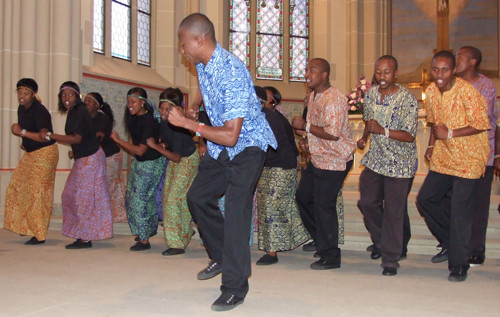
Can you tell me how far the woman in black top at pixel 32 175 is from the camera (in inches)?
261

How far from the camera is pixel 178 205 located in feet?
20.1

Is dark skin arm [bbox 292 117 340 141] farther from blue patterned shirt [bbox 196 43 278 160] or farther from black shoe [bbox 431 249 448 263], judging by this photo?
black shoe [bbox 431 249 448 263]

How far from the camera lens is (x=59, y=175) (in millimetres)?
9523

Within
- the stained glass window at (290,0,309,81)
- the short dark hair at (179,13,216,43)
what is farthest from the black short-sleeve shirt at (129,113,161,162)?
the stained glass window at (290,0,309,81)

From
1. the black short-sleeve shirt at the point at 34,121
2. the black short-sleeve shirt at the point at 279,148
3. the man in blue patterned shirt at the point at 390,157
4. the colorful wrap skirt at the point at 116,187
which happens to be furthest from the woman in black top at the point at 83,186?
the man in blue patterned shirt at the point at 390,157

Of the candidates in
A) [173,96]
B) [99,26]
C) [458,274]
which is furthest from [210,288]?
[99,26]

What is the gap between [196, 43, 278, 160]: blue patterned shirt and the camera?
375 centimetres

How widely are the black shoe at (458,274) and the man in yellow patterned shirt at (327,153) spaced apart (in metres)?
0.95

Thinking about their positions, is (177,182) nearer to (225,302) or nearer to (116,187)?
(116,187)

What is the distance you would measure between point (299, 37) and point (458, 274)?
10.5 metres

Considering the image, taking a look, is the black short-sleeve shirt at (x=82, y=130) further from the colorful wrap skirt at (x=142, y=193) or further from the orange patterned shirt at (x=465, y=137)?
the orange patterned shirt at (x=465, y=137)

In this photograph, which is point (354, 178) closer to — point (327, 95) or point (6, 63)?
point (327, 95)

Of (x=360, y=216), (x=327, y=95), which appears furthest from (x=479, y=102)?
(x=360, y=216)

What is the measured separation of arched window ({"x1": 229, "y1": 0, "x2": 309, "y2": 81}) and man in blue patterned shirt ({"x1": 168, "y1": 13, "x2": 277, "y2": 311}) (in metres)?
10.1
